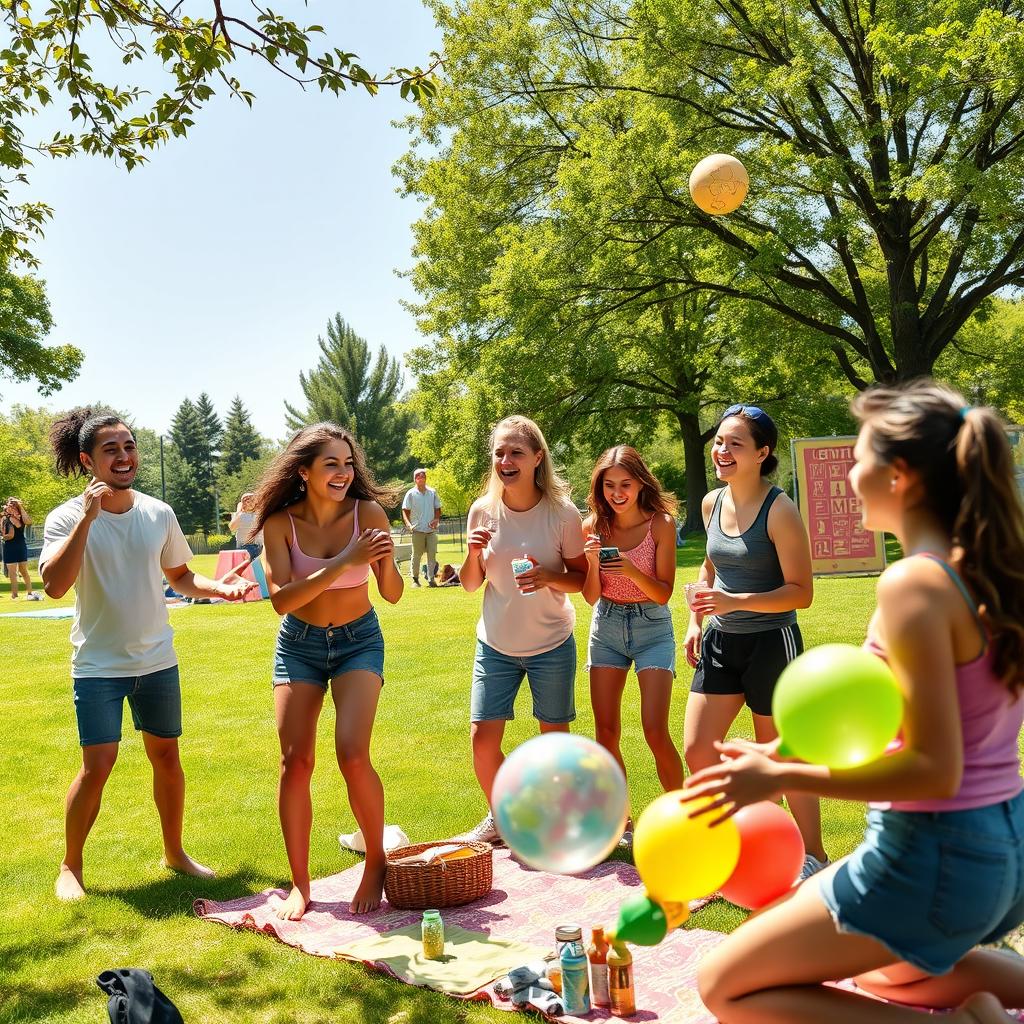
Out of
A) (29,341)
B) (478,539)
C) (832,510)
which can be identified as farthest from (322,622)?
(29,341)

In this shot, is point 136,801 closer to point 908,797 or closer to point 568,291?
point 908,797

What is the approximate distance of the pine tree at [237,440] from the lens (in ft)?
250

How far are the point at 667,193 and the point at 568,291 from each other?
130 inches

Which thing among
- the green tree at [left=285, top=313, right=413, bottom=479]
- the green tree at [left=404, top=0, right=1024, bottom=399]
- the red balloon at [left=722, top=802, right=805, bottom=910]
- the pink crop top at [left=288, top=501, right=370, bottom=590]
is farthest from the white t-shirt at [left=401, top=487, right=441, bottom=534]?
the green tree at [left=285, top=313, right=413, bottom=479]

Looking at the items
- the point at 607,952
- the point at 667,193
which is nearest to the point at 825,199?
the point at 667,193

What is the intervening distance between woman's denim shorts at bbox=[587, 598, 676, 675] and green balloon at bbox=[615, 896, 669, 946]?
8.45ft

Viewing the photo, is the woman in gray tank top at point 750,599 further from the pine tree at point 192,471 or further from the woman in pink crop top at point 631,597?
the pine tree at point 192,471

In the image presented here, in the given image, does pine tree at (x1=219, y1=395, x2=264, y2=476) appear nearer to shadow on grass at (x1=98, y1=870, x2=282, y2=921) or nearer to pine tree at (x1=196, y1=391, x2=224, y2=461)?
pine tree at (x1=196, y1=391, x2=224, y2=461)

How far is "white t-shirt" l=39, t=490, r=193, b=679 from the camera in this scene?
4887mm

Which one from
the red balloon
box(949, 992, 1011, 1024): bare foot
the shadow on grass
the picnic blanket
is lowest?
the picnic blanket

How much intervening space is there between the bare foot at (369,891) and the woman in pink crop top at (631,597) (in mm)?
1425

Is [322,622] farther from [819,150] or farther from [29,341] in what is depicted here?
[29,341]

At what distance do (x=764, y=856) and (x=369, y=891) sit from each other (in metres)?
2.56

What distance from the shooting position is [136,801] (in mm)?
6508
